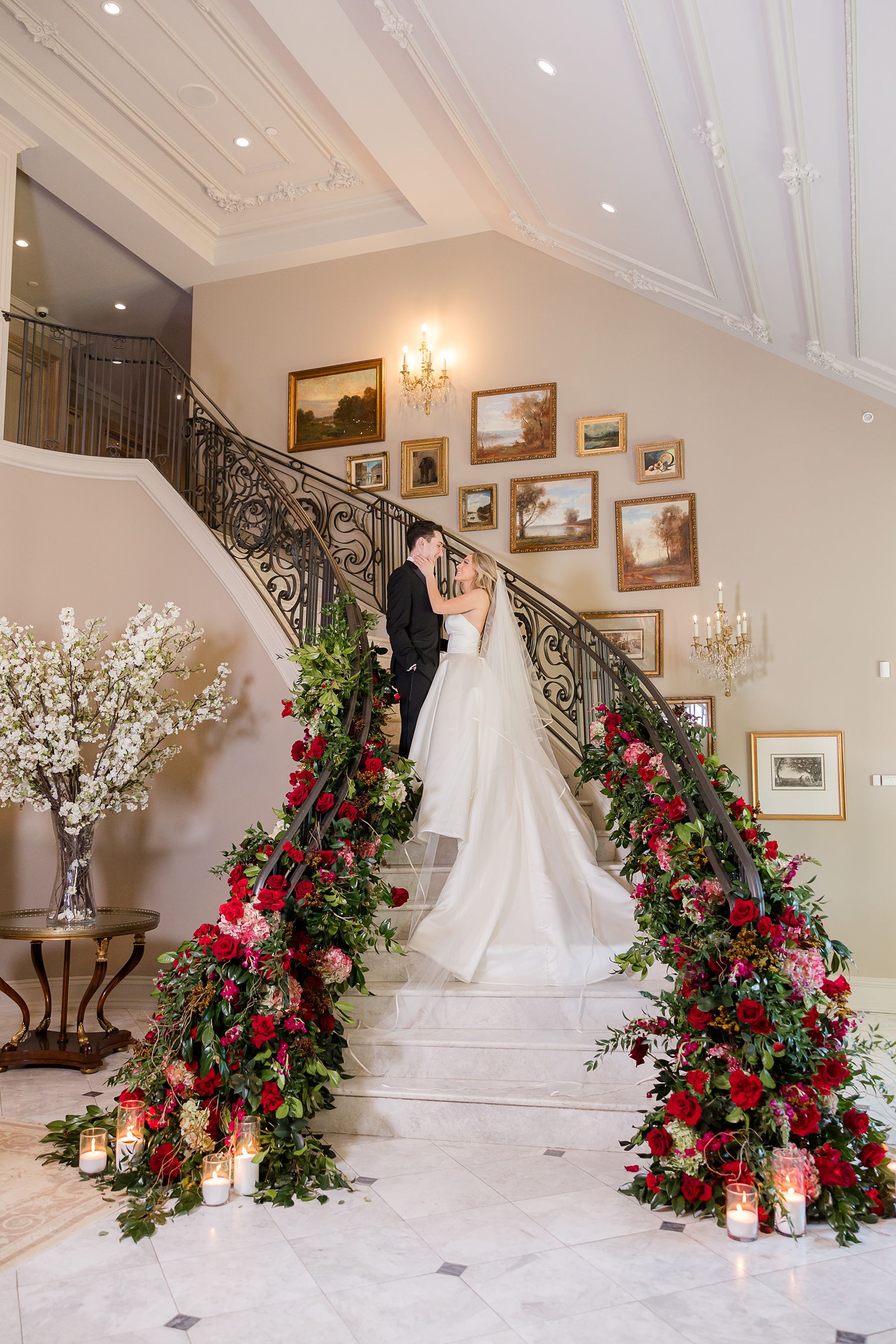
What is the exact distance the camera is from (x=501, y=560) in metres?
8.48

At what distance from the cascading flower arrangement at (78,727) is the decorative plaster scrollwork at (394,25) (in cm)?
424

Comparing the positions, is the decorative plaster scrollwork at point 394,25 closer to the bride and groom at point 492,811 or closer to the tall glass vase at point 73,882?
the bride and groom at point 492,811

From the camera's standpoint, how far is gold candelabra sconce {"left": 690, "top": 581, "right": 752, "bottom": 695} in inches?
296

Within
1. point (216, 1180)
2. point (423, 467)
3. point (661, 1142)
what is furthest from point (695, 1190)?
point (423, 467)

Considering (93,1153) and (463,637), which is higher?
(463,637)

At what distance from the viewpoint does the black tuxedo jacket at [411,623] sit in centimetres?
606

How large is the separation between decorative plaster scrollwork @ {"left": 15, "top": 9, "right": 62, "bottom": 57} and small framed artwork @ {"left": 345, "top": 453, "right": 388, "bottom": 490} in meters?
3.98

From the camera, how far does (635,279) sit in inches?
317

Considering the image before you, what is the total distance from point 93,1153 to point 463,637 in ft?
11.0

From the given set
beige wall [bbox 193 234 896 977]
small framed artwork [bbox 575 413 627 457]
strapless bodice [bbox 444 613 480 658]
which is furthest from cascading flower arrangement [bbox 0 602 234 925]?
small framed artwork [bbox 575 413 627 457]

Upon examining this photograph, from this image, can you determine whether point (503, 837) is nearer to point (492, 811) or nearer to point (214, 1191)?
point (492, 811)

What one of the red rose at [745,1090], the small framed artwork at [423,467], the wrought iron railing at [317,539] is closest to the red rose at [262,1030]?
the red rose at [745,1090]

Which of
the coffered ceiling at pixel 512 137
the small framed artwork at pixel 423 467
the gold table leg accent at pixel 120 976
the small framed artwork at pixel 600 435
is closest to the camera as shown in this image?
the coffered ceiling at pixel 512 137

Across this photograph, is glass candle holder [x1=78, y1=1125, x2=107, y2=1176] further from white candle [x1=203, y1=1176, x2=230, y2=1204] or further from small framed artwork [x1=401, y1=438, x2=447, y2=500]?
small framed artwork [x1=401, y1=438, x2=447, y2=500]
